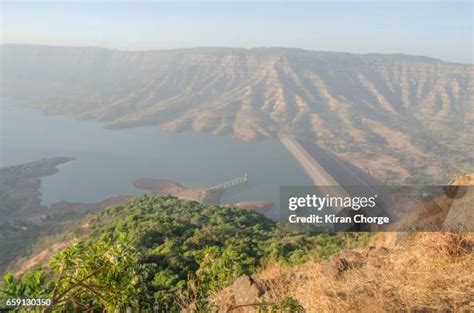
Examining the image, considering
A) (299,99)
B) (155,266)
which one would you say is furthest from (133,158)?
(155,266)

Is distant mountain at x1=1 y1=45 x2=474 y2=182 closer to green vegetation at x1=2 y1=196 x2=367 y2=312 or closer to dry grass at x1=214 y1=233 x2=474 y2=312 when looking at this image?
green vegetation at x1=2 y1=196 x2=367 y2=312

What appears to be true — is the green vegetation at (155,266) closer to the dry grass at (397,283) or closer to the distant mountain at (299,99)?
the dry grass at (397,283)

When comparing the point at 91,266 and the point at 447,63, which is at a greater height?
the point at 447,63

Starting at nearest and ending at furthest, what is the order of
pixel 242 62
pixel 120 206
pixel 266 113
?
1. pixel 120 206
2. pixel 266 113
3. pixel 242 62

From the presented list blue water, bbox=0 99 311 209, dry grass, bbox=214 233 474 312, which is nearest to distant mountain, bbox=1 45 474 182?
blue water, bbox=0 99 311 209

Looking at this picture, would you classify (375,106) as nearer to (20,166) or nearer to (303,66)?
(303,66)

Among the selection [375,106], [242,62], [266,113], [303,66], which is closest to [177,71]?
[242,62]
